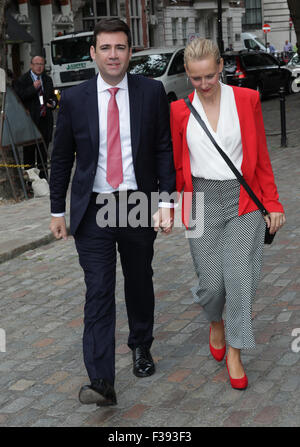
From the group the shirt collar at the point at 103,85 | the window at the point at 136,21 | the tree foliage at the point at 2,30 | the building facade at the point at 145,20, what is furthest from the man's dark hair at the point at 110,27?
the window at the point at 136,21

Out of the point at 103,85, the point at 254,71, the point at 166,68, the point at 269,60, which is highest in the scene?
the point at 103,85

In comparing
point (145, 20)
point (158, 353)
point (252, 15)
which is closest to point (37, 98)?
point (158, 353)

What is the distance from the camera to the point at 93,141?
3900mm

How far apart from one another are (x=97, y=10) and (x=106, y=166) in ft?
128

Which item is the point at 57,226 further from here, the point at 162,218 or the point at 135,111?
the point at 135,111

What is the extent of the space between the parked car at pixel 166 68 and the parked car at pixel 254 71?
9.32ft

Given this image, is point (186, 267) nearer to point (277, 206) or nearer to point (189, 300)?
point (189, 300)

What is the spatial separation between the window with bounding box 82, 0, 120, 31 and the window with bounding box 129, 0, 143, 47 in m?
1.29

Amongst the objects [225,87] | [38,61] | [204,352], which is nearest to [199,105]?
[225,87]

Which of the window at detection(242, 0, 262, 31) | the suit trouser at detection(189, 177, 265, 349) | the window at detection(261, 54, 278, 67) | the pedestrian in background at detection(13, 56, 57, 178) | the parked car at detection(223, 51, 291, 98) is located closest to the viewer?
the suit trouser at detection(189, 177, 265, 349)

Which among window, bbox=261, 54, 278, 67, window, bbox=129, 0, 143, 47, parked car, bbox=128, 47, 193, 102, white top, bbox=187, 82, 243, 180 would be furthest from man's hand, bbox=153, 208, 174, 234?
window, bbox=129, 0, 143, 47

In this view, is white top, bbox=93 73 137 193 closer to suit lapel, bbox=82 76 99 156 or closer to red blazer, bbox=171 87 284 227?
suit lapel, bbox=82 76 99 156

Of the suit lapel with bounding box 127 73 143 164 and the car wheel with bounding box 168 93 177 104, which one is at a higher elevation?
the suit lapel with bounding box 127 73 143 164

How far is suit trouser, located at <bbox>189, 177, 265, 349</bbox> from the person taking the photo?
4.06m
